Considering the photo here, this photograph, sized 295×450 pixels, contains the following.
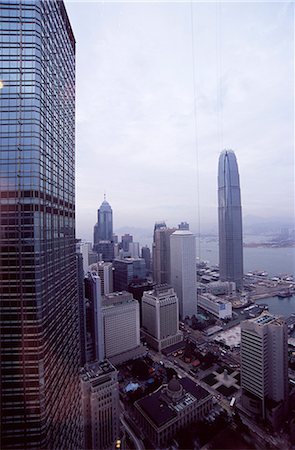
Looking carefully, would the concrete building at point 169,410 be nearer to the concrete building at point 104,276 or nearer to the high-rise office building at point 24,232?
the high-rise office building at point 24,232

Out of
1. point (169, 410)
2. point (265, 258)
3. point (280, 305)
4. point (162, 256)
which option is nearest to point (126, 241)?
point (162, 256)

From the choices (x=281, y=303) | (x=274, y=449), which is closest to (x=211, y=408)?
(x=274, y=449)

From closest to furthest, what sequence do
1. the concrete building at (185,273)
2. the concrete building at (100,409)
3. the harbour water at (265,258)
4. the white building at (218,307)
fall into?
the concrete building at (100,409)
the white building at (218,307)
the concrete building at (185,273)
the harbour water at (265,258)

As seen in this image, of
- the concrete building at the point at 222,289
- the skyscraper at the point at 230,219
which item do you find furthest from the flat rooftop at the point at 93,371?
the skyscraper at the point at 230,219

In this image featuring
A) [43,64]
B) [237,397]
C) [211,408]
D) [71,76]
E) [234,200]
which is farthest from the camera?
[234,200]

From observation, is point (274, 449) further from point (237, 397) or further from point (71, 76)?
point (71, 76)

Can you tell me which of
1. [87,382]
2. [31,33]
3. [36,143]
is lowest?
[87,382]

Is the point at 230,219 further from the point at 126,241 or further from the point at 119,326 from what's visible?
the point at 119,326
